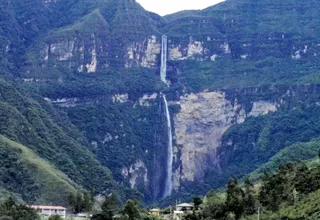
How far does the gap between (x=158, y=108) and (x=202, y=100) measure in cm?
970

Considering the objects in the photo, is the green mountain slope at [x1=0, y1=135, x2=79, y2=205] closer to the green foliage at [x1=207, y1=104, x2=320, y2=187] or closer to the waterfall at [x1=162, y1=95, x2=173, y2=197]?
the green foliage at [x1=207, y1=104, x2=320, y2=187]

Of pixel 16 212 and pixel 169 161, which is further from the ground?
pixel 16 212

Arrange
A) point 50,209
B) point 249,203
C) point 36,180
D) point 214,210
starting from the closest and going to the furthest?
1. point 249,203
2. point 214,210
3. point 50,209
4. point 36,180

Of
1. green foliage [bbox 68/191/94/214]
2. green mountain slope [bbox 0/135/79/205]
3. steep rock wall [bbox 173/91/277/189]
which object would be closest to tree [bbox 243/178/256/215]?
green foliage [bbox 68/191/94/214]

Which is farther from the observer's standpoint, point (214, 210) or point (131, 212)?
point (131, 212)

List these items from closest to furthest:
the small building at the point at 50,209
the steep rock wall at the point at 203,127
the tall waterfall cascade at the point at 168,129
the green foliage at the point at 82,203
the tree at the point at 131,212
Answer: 1. the tree at the point at 131,212
2. the green foliage at the point at 82,203
3. the small building at the point at 50,209
4. the tall waterfall cascade at the point at 168,129
5. the steep rock wall at the point at 203,127

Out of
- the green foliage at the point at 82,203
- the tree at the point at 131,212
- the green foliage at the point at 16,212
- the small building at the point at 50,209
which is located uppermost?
the tree at the point at 131,212

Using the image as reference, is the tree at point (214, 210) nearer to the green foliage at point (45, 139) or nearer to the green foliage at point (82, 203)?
the green foliage at point (82, 203)

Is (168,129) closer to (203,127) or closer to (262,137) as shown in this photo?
(203,127)

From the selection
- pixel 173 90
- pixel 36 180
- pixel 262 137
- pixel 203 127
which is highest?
pixel 173 90

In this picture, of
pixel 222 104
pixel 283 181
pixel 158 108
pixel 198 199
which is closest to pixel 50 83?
pixel 158 108

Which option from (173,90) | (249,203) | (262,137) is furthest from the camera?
(173,90)

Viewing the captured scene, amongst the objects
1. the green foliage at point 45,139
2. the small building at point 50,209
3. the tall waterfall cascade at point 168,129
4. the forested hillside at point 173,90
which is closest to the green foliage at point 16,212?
the small building at point 50,209

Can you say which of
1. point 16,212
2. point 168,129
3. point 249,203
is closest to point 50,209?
point 16,212
